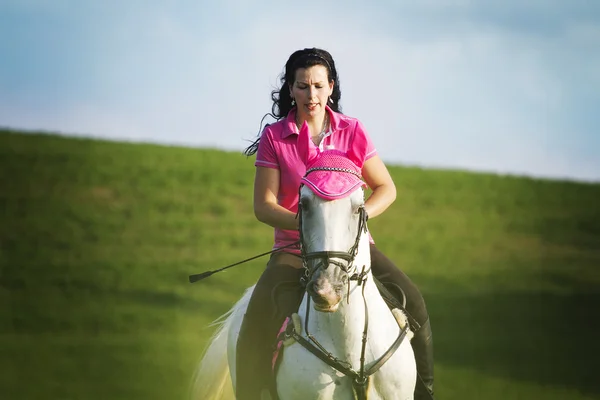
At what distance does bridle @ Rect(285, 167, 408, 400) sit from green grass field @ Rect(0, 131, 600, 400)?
8.70 meters

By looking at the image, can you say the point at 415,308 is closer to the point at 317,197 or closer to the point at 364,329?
the point at 364,329

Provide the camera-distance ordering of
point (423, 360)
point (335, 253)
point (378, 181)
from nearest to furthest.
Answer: point (335, 253)
point (378, 181)
point (423, 360)

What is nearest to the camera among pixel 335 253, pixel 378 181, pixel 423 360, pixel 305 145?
pixel 335 253

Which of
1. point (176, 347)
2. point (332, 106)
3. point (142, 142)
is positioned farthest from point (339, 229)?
Answer: point (142, 142)

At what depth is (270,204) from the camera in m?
5.36

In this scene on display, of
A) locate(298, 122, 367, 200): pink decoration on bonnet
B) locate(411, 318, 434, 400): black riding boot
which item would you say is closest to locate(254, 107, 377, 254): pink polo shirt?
locate(298, 122, 367, 200): pink decoration on bonnet

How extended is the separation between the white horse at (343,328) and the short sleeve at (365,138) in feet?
2.96

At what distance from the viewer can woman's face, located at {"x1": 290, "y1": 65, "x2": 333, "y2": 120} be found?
18.1 ft

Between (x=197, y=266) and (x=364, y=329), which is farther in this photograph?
(x=197, y=266)

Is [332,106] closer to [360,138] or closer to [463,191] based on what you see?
[360,138]

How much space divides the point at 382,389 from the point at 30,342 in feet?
52.6

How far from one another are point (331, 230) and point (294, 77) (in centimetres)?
152

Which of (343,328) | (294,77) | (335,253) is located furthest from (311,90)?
(343,328)

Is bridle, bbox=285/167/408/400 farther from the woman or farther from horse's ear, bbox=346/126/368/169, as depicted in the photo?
horse's ear, bbox=346/126/368/169
